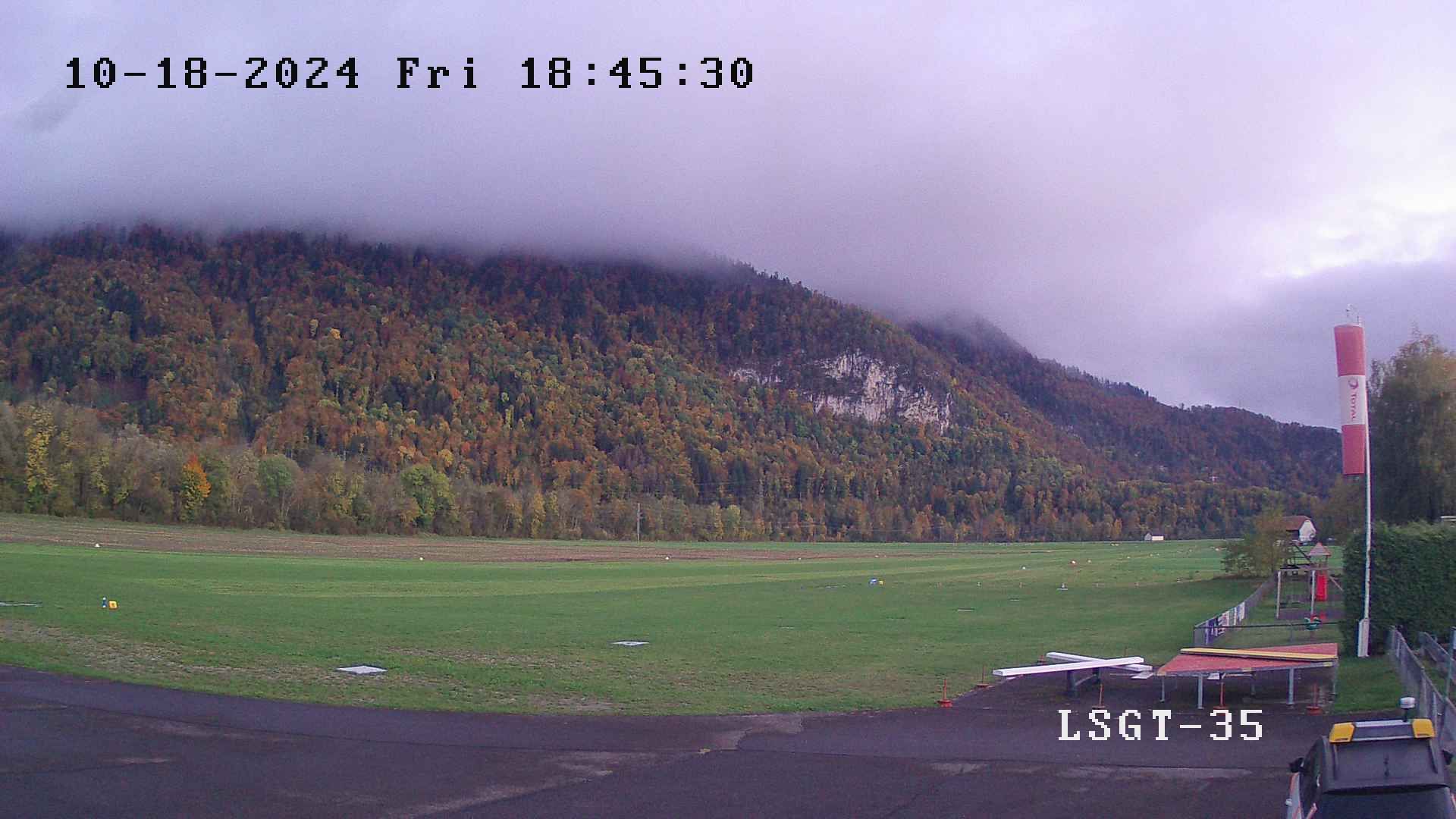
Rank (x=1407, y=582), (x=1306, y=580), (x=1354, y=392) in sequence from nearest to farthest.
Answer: (x=1407, y=582) → (x=1354, y=392) → (x=1306, y=580)

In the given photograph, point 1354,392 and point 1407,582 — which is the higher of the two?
point 1354,392

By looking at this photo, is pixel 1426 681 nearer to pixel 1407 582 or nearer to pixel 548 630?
pixel 1407 582

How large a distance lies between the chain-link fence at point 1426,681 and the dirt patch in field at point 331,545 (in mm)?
72110

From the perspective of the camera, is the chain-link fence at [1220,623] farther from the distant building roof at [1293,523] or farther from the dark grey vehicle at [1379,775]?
the dark grey vehicle at [1379,775]

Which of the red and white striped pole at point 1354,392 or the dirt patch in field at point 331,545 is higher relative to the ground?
the red and white striped pole at point 1354,392

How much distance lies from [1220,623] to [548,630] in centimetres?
2093

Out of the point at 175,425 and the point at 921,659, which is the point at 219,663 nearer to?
the point at 921,659

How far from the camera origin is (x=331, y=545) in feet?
318

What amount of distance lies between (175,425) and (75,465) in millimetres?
83328

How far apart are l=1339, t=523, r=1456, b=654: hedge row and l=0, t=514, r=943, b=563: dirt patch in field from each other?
232ft

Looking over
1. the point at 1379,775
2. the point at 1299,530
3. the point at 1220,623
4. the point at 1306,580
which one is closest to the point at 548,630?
the point at 1220,623

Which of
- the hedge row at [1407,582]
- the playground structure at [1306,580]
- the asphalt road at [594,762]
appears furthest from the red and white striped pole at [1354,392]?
the playground structure at [1306,580]

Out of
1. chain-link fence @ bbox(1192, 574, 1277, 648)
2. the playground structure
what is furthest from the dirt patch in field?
chain-link fence @ bbox(1192, 574, 1277, 648)

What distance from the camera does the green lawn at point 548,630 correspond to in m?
21.1
